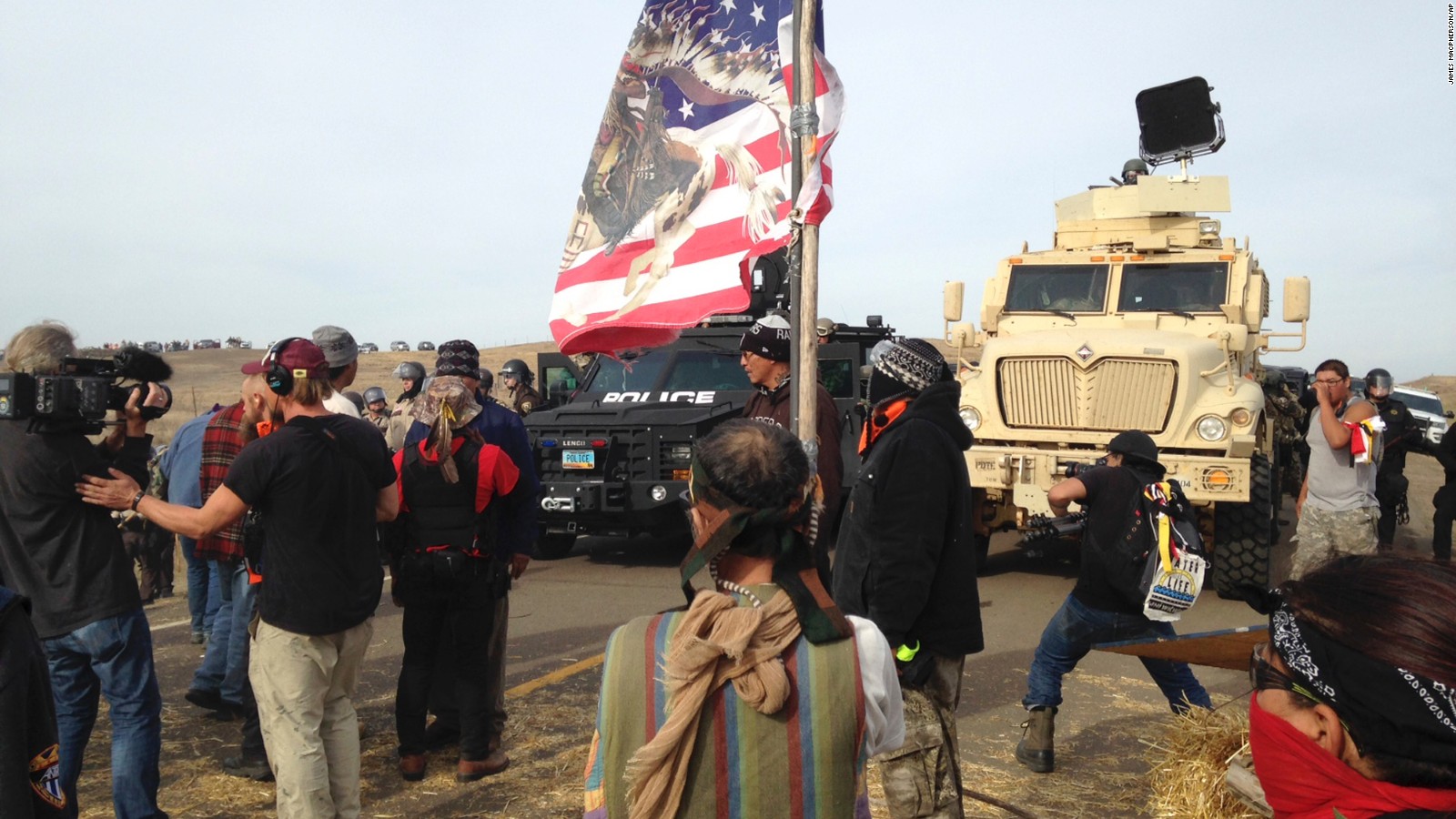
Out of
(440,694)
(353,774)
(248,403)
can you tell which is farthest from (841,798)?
(440,694)

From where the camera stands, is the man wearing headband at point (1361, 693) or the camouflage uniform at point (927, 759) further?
the camouflage uniform at point (927, 759)

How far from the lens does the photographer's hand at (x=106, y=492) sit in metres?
3.67

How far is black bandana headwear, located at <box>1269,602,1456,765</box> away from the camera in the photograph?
4.03 feet

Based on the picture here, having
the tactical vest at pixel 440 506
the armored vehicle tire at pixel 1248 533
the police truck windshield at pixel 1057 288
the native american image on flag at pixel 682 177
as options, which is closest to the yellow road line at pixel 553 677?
the tactical vest at pixel 440 506

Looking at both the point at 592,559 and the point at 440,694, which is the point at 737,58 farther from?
the point at 592,559

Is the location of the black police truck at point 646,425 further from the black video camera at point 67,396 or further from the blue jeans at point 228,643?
the black video camera at point 67,396

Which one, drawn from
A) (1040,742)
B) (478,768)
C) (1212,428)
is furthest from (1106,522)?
(1212,428)

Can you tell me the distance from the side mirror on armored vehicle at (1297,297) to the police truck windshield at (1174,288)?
52cm

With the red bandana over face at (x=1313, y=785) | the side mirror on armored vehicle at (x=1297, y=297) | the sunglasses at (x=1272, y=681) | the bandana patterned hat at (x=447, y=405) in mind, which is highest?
the side mirror on armored vehicle at (x=1297, y=297)

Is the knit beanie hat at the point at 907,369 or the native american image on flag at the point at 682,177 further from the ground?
the native american image on flag at the point at 682,177

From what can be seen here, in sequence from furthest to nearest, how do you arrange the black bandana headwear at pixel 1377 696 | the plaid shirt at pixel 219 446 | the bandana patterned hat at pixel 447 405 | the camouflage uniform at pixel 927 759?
the plaid shirt at pixel 219 446 < the bandana patterned hat at pixel 447 405 < the camouflage uniform at pixel 927 759 < the black bandana headwear at pixel 1377 696

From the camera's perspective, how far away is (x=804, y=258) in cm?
362

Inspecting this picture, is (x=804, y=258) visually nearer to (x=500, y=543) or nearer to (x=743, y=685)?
(x=743, y=685)

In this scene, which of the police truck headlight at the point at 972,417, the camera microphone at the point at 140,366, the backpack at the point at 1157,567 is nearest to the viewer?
the camera microphone at the point at 140,366
